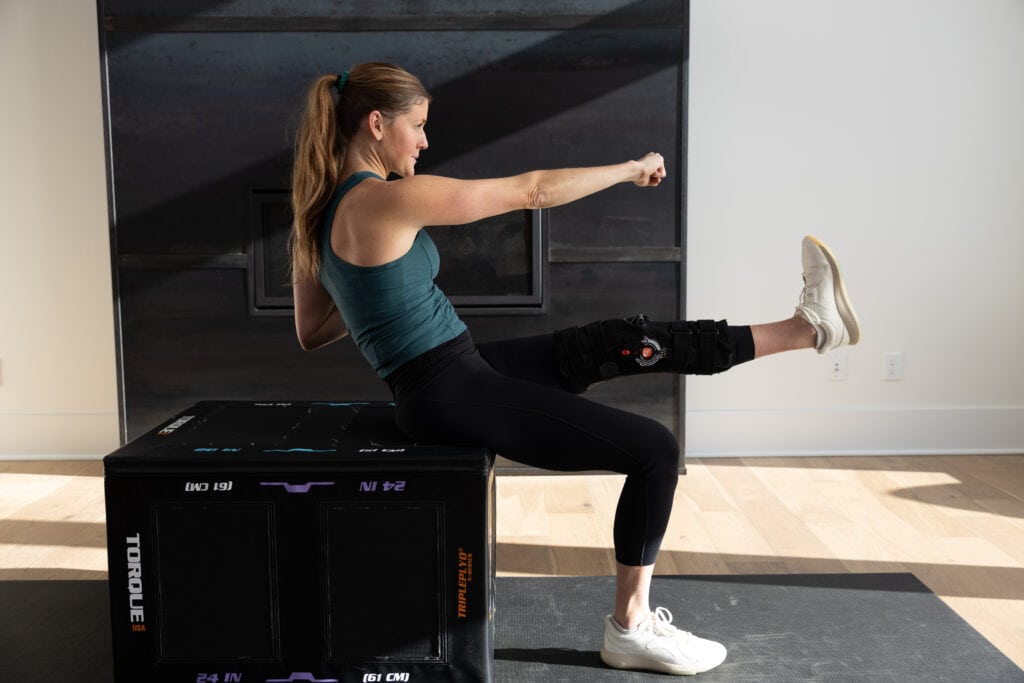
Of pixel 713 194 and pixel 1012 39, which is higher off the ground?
pixel 1012 39

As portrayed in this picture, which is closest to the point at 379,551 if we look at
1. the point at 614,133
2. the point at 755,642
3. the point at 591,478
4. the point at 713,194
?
the point at 755,642

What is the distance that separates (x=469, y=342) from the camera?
2.18 metres

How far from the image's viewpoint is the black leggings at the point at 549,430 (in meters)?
2.00

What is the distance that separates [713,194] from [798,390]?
2.88ft

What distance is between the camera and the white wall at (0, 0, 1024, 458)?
396 centimetres

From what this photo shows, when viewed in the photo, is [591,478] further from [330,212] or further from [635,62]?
[330,212]

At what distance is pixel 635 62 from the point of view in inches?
147

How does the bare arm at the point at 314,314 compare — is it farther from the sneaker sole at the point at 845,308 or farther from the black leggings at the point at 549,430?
the sneaker sole at the point at 845,308

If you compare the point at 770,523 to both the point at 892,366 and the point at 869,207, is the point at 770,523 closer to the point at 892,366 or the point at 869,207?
the point at 892,366

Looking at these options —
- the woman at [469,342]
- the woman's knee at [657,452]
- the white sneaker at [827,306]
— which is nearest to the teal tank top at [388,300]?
the woman at [469,342]

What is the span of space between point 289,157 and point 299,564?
2.20m

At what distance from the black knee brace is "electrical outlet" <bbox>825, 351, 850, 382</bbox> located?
1.97 meters

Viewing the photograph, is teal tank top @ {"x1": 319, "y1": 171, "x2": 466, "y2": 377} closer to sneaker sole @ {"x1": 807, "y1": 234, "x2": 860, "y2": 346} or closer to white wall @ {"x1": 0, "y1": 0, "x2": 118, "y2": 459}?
sneaker sole @ {"x1": 807, "y1": 234, "x2": 860, "y2": 346}

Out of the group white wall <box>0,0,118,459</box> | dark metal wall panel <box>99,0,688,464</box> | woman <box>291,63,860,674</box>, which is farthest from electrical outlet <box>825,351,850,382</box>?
white wall <box>0,0,118,459</box>
